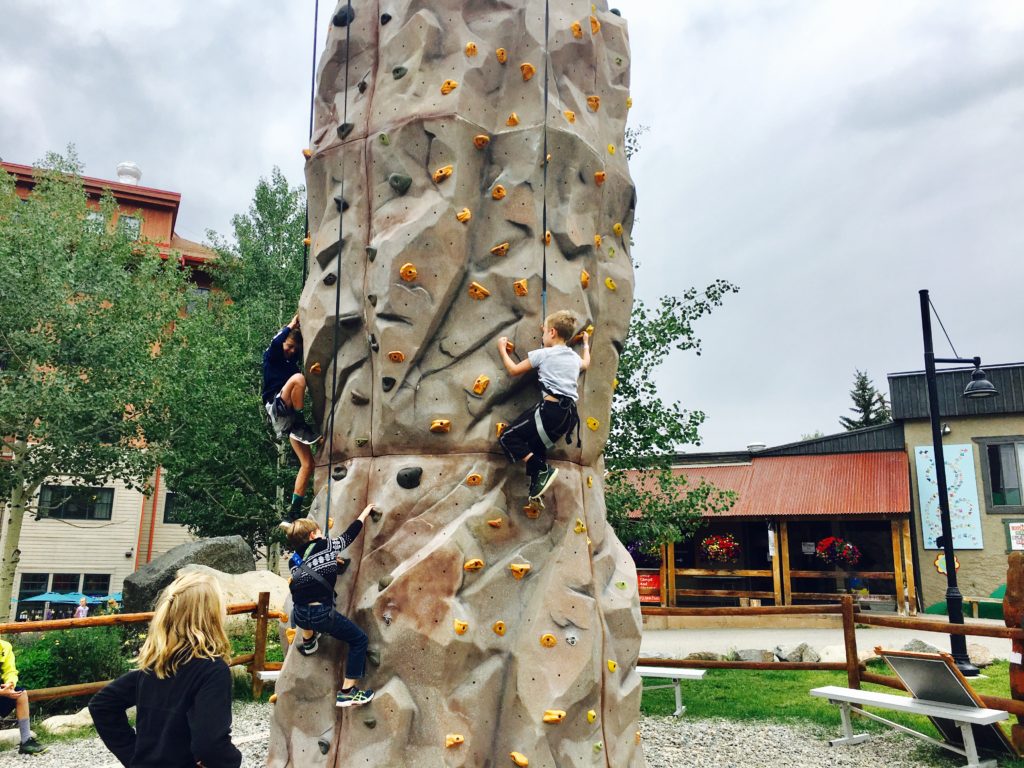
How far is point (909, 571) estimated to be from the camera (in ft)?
67.5

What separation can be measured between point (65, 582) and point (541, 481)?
2586 cm

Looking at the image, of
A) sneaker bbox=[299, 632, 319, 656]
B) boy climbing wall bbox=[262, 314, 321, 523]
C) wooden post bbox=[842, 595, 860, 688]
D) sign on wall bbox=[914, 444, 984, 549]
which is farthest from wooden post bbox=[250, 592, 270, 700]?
sign on wall bbox=[914, 444, 984, 549]

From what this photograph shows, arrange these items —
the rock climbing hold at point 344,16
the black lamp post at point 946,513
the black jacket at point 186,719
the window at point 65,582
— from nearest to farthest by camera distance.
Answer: the black jacket at point 186,719, the rock climbing hold at point 344,16, the black lamp post at point 946,513, the window at point 65,582

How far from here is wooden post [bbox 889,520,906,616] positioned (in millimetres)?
20297

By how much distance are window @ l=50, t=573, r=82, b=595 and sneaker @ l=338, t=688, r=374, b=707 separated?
2484 centimetres

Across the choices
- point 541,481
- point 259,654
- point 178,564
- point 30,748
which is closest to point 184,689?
point 541,481

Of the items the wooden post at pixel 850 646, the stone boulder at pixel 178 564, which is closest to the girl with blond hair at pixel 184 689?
the wooden post at pixel 850 646

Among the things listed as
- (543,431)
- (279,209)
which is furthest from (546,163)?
(279,209)

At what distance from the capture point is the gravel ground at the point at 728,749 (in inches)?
300

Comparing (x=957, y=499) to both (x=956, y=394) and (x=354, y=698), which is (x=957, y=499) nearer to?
(x=956, y=394)

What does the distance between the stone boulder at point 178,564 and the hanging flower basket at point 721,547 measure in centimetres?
1262

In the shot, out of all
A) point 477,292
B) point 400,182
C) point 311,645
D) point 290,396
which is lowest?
point 311,645

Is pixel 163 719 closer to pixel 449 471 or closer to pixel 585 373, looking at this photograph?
pixel 449 471

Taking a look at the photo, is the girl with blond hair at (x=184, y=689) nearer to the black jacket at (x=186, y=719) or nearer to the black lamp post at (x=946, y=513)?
the black jacket at (x=186, y=719)
